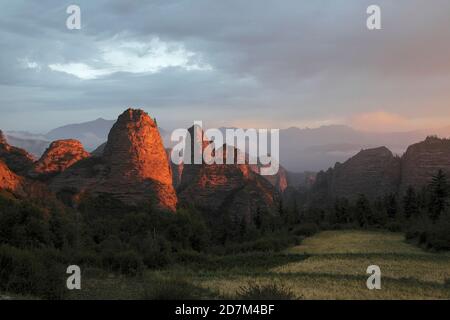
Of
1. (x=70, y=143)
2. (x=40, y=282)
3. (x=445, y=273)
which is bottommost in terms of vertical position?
(x=445, y=273)

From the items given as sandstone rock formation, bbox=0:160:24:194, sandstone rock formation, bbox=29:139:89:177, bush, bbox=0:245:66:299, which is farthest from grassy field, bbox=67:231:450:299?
sandstone rock formation, bbox=29:139:89:177

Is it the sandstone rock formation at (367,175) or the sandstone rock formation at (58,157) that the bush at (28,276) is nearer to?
the sandstone rock formation at (58,157)

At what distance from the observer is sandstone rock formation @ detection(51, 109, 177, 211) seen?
98688 millimetres

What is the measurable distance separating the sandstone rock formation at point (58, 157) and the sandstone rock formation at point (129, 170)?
797cm

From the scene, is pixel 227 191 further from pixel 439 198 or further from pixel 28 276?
pixel 28 276

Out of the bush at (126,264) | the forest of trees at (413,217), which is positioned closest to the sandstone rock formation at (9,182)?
the forest of trees at (413,217)

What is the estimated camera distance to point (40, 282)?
43.2 feet

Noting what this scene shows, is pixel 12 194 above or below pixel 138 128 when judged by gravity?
below

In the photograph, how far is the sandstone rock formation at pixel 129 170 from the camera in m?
98.7

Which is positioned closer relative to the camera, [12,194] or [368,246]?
[368,246]

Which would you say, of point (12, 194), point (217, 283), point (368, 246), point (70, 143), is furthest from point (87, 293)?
point (70, 143)

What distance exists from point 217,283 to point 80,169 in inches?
3731
